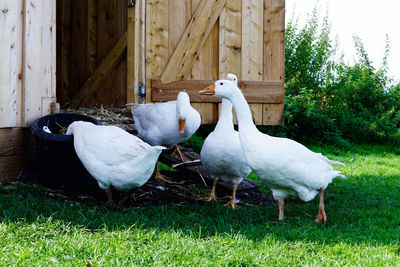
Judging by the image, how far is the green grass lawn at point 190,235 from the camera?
3.12 metres

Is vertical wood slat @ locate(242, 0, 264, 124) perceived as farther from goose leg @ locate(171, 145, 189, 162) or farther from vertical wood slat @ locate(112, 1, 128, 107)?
vertical wood slat @ locate(112, 1, 128, 107)

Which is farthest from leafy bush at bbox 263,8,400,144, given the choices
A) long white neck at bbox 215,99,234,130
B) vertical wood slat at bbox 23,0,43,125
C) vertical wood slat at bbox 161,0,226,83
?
vertical wood slat at bbox 23,0,43,125

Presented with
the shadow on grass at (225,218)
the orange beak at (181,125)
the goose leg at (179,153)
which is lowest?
the shadow on grass at (225,218)

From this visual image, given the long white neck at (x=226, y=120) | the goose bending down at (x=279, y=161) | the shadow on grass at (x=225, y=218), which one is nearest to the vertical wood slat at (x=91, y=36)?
the shadow on grass at (x=225, y=218)

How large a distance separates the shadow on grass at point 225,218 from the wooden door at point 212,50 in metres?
1.97

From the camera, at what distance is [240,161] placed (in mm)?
5000

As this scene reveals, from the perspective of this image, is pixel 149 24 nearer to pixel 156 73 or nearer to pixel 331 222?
pixel 156 73

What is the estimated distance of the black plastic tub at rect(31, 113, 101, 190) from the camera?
504 centimetres

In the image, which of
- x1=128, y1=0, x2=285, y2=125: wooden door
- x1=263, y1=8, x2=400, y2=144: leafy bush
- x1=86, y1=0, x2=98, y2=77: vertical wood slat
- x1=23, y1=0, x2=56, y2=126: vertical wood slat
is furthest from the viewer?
x1=263, y1=8, x2=400, y2=144: leafy bush

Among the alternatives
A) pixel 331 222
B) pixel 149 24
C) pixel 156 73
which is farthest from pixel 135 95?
pixel 331 222

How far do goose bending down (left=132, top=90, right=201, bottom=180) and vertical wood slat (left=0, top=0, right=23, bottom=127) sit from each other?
161cm

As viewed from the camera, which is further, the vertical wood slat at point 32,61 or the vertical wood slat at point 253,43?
the vertical wood slat at point 253,43

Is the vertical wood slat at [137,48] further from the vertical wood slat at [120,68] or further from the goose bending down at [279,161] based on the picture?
the goose bending down at [279,161]

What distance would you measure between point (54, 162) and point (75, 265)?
2.45 metres
